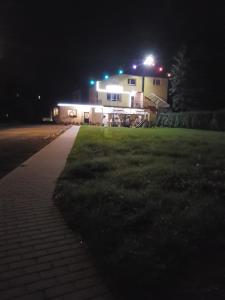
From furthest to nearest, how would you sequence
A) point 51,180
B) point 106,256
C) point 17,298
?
point 51,180 < point 106,256 < point 17,298

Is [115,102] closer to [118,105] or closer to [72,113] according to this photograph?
[118,105]

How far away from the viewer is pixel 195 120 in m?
29.5

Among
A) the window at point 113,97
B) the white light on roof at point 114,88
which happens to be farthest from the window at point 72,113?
the white light on roof at point 114,88

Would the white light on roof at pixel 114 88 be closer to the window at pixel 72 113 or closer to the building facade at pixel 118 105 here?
the building facade at pixel 118 105

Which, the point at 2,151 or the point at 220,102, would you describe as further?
the point at 220,102

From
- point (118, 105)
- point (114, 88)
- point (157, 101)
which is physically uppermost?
point (114, 88)

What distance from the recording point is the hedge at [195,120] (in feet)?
84.1

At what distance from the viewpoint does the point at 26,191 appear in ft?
19.1

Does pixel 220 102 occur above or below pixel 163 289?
above

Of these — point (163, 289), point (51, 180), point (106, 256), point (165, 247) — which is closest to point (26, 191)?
point (51, 180)

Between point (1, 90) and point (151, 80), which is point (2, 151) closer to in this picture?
point (151, 80)

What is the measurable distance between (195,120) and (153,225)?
1091 inches

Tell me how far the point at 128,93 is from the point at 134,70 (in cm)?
354

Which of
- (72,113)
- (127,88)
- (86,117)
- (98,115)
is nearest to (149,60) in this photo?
(127,88)
